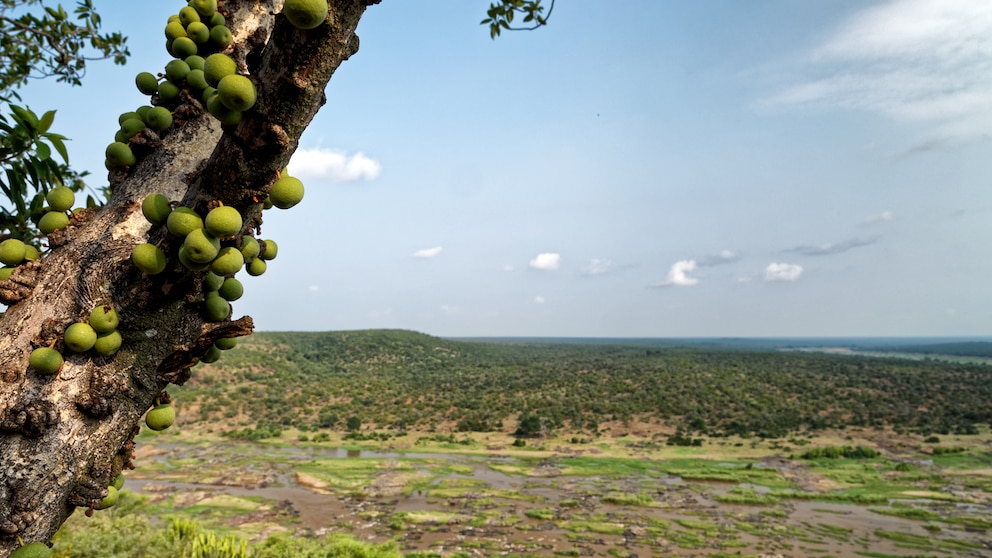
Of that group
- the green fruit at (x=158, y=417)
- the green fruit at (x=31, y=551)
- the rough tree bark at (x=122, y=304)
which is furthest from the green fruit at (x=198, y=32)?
the green fruit at (x=31, y=551)

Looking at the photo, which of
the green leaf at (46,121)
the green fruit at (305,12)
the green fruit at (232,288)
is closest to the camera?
the green fruit at (305,12)

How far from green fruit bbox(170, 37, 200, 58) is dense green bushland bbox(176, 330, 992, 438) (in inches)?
1191

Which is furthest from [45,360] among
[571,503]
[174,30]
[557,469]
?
[557,469]

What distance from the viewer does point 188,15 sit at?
211 cm

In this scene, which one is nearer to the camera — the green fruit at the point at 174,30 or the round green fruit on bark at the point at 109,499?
the round green fruit on bark at the point at 109,499

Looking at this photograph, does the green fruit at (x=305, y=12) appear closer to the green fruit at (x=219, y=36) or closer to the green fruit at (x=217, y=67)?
the green fruit at (x=217, y=67)

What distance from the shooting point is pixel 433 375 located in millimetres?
52375

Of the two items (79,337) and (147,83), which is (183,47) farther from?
(79,337)

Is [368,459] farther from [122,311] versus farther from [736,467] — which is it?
[122,311]

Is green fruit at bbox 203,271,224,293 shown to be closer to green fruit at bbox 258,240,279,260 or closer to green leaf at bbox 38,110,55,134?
green fruit at bbox 258,240,279,260

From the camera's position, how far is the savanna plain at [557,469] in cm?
1439

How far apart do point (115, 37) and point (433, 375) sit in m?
47.5

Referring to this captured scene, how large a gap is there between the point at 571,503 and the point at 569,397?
828 inches

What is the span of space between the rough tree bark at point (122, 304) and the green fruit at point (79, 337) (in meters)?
0.05
